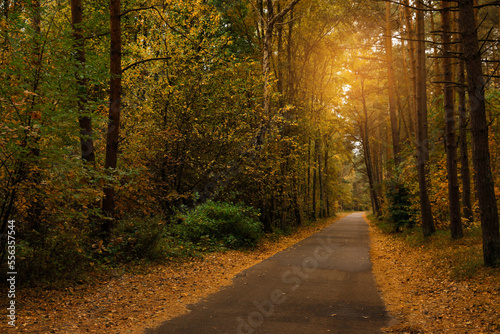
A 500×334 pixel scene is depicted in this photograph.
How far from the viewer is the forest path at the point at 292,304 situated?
18.6ft

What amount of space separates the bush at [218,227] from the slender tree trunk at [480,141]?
8.53 meters

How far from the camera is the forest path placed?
223 inches

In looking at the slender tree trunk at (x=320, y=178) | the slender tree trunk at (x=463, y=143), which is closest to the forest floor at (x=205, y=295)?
the slender tree trunk at (x=463, y=143)

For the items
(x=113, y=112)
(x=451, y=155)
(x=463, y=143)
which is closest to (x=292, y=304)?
(x=113, y=112)

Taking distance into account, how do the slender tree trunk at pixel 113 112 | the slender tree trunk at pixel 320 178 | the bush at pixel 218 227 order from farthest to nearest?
1. the slender tree trunk at pixel 320 178
2. the bush at pixel 218 227
3. the slender tree trunk at pixel 113 112

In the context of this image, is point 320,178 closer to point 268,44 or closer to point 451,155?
point 268,44

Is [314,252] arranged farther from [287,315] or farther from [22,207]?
[22,207]

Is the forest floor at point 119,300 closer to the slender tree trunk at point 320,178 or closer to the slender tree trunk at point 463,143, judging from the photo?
the slender tree trunk at point 463,143

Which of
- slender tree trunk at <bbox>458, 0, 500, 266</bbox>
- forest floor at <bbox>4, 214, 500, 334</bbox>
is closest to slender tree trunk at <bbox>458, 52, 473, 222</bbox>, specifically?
forest floor at <bbox>4, 214, 500, 334</bbox>

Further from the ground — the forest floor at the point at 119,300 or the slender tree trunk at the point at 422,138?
the slender tree trunk at the point at 422,138

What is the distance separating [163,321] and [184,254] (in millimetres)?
5388

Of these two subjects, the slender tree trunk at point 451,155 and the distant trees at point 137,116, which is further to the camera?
the slender tree trunk at point 451,155

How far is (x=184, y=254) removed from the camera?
1135 centimetres

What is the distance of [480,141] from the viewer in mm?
8250
